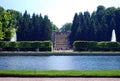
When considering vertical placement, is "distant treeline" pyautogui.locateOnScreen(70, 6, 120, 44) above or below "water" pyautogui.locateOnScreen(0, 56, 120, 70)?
above

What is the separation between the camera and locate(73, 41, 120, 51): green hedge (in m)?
47.2

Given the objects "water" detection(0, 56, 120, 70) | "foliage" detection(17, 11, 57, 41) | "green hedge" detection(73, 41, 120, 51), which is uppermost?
"foliage" detection(17, 11, 57, 41)

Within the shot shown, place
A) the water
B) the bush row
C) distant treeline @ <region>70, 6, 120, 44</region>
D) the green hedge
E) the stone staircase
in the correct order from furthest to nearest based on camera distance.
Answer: the stone staircase → distant treeline @ <region>70, 6, 120, 44</region> → the bush row → the green hedge → the water

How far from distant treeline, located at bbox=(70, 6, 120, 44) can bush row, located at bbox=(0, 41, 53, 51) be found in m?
15.9

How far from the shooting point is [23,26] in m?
63.6

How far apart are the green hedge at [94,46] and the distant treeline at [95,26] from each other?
14041 mm

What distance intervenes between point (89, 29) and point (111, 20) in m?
4.96

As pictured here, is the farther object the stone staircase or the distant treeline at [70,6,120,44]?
the stone staircase

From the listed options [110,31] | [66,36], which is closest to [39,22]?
[66,36]

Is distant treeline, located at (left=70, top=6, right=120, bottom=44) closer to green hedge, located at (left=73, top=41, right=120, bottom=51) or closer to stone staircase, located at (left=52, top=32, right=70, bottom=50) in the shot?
stone staircase, located at (left=52, top=32, right=70, bottom=50)

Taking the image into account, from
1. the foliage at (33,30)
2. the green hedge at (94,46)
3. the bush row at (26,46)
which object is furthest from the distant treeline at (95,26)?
the bush row at (26,46)

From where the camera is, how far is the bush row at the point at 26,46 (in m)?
47.6

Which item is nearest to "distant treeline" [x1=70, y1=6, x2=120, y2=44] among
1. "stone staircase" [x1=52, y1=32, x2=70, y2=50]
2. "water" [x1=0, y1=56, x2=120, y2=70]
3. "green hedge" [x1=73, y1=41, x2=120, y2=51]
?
"stone staircase" [x1=52, y1=32, x2=70, y2=50]

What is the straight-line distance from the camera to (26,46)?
48031mm
